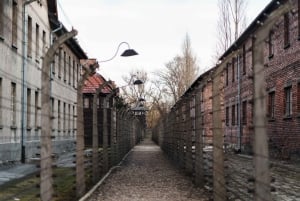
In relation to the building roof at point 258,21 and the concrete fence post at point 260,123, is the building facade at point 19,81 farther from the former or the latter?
the concrete fence post at point 260,123

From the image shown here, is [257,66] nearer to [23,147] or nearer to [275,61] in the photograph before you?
[23,147]

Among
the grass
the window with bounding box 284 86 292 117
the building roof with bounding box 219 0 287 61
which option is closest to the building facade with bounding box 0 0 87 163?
the grass

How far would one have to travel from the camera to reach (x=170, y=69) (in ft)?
249

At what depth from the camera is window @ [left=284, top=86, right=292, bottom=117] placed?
78.2 feet

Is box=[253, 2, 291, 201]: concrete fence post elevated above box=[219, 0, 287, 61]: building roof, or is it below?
below

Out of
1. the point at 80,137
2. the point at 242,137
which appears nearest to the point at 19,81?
the point at 80,137

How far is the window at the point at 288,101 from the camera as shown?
78.2 ft

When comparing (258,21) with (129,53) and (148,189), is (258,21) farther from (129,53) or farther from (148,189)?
(129,53)

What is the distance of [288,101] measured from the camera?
24.2 meters

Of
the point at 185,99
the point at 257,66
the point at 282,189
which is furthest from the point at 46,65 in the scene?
the point at 185,99

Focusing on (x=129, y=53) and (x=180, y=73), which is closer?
(x=129, y=53)

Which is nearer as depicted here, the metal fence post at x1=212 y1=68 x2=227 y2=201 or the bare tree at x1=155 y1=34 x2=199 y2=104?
the metal fence post at x1=212 y1=68 x2=227 y2=201

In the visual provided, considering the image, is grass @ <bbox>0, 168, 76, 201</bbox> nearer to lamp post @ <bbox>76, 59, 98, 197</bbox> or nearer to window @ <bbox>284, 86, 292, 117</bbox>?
lamp post @ <bbox>76, 59, 98, 197</bbox>

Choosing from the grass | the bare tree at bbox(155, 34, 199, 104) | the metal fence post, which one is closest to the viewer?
the metal fence post
